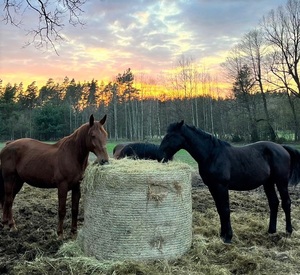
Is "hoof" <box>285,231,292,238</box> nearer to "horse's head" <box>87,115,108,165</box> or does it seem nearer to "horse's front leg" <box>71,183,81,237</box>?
"horse's head" <box>87,115,108,165</box>

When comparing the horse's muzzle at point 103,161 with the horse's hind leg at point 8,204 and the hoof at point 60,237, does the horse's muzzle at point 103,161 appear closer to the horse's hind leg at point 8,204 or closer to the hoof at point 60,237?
the hoof at point 60,237

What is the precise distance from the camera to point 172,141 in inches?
191

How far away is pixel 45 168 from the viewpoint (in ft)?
17.1

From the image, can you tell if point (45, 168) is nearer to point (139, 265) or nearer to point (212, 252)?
point (139, 265)

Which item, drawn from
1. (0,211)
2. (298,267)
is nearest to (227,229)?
(298,267)

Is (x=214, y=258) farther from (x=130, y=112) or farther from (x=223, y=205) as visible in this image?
(x=130, y=112)

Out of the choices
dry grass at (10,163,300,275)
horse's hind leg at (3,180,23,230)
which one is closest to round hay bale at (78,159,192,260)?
dry grass at (10,163,300,275)

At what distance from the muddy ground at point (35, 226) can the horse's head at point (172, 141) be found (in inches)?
72.3

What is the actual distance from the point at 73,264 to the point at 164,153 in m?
1.86

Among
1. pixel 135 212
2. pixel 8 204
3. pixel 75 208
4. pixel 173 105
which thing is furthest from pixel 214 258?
pixel 173 105

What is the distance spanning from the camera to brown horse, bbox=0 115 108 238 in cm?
473

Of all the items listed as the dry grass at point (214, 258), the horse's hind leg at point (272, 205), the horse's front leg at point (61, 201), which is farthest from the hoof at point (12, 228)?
the horse's hind leg at point (272, 205)

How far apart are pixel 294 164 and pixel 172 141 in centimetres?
226

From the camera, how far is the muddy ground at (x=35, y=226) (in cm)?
426
